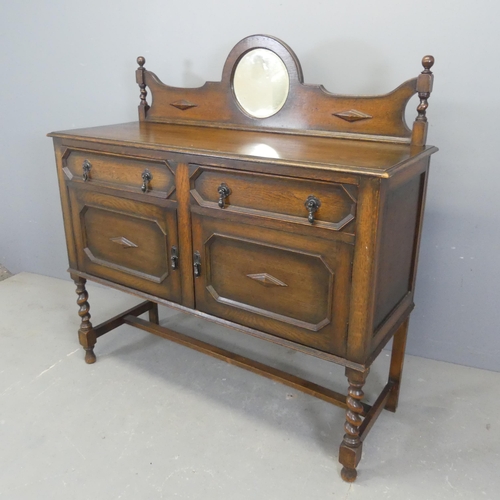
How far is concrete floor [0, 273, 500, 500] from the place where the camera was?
1.97 m

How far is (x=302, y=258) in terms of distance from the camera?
1795 mm

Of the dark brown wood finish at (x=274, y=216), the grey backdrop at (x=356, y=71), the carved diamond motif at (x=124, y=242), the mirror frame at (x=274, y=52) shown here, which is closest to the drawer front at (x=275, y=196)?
the dark brown wood finish at (x=274, y=216)

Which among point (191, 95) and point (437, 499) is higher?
point (191, 95)

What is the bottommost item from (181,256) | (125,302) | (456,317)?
(125,302)

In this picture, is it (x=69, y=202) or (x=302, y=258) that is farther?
(x=69, y=202)

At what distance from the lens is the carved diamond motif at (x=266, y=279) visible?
1.88 m

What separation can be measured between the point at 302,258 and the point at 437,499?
3.48ft

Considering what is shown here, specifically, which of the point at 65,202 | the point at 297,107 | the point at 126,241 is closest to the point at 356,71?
the point at 297,107

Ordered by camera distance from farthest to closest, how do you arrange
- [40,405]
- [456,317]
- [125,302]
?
[125,302] < [456,317] < [40,405]

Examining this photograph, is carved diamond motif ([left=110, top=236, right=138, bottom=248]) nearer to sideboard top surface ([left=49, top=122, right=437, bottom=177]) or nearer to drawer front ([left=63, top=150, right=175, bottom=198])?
drawer front ([left=63, top=150, right=175, bottom=198])

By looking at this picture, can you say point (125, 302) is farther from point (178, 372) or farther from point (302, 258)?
point (302, 258)

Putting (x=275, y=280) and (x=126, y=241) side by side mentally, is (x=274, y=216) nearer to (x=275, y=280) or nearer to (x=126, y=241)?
(x=275, y=280)

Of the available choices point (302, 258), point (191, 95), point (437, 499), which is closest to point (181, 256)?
point (302, 258)

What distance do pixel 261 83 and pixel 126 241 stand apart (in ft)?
3.19
